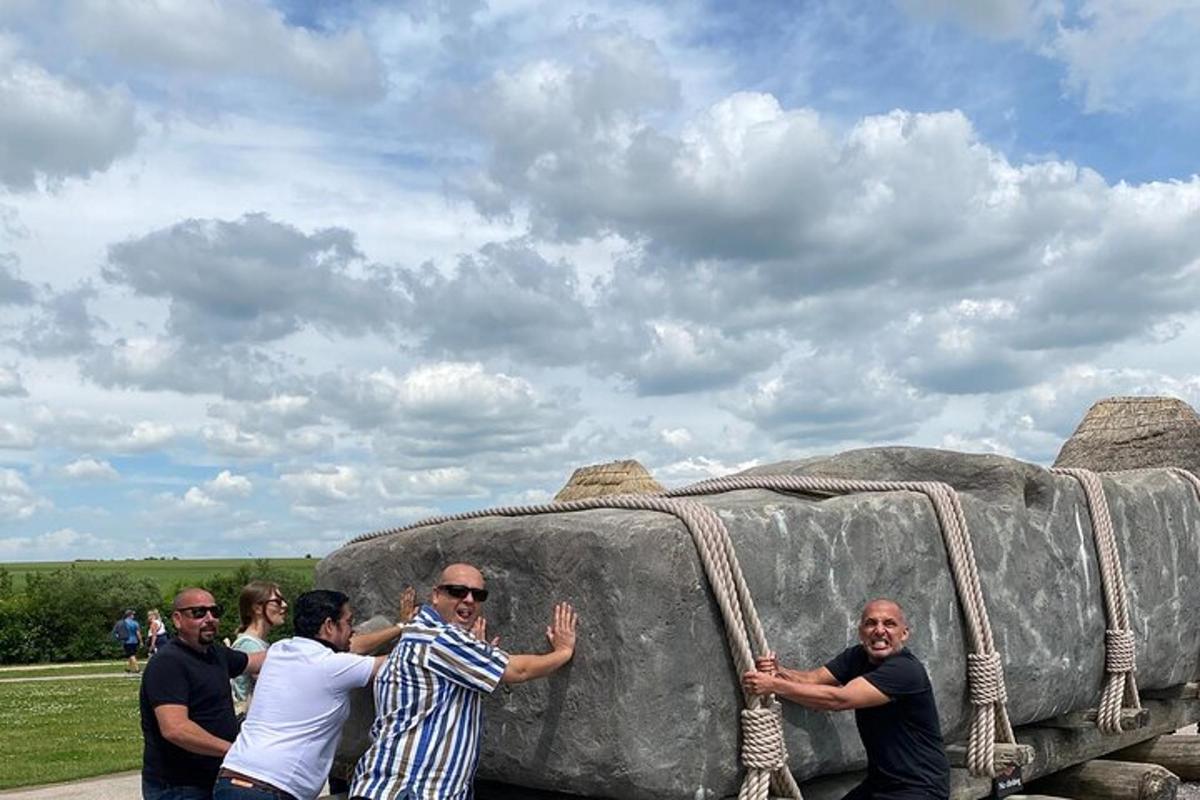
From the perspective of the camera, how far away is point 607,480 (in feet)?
43.7

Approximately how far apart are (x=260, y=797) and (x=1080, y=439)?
11.3 meters

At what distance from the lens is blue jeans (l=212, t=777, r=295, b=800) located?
439cm

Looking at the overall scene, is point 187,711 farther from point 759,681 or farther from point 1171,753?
Answer: point 1171,753

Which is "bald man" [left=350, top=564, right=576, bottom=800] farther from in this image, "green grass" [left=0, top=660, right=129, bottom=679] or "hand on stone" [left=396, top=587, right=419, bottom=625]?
"green grass" [left=0, top=660, right=129, bottom=679]

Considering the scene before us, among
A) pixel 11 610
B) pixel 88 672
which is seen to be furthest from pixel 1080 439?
pixel 11 610

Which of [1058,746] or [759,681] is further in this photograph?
[1058,746]

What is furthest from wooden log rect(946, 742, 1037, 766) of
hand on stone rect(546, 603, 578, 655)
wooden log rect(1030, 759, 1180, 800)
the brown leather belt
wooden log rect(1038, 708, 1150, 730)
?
the brown leather belt

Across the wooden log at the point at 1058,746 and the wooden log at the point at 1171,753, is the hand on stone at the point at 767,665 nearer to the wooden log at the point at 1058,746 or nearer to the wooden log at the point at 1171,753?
the wooden log at the point at 1058,746

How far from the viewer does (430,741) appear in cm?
406

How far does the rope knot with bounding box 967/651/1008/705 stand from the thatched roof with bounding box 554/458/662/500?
25.0ft

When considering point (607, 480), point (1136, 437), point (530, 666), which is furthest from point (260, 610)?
point (1136, 437)

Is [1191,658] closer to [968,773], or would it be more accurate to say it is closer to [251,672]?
[968,773]

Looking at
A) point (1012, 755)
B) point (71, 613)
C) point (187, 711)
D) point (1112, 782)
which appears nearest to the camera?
point (187, 711)

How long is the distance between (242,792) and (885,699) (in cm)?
227
